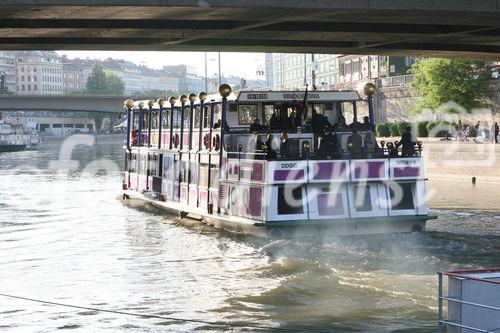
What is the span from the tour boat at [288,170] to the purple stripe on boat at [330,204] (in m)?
0.03

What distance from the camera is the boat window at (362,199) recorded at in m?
26.1

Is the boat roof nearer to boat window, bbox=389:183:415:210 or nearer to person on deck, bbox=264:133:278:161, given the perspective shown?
person on deck, bbox=264:133:278:161

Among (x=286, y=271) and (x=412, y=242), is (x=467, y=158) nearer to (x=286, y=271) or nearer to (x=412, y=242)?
(x=412, y=242)

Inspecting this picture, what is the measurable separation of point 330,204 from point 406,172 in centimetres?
244

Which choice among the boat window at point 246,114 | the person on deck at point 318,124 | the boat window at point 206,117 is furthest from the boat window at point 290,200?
the boat window at point 206,117

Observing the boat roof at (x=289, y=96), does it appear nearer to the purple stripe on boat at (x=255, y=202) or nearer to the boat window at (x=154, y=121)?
the purple stripe on boat at (x=255, y=202)

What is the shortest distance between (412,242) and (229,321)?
9252 mm

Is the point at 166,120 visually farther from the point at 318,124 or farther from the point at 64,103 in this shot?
the point at 64,103

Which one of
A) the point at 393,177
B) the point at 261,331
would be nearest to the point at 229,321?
the point at 261,331

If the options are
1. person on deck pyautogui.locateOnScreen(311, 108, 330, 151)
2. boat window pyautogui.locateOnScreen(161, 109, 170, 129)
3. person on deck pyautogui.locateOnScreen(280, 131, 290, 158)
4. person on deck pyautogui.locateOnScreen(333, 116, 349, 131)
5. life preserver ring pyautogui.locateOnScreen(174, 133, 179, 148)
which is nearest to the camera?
person on deck pyautogui.locateOnScreen(280, 131, 290, 158)

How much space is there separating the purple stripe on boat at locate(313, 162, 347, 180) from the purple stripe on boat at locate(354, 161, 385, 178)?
39cm

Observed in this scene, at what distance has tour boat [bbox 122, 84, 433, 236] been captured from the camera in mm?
25594

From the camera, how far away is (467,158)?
174ft

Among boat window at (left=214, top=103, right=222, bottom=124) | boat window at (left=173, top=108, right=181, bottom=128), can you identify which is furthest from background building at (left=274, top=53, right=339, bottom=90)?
boat window at (left=214, top=103, right=222, bottom=124)
